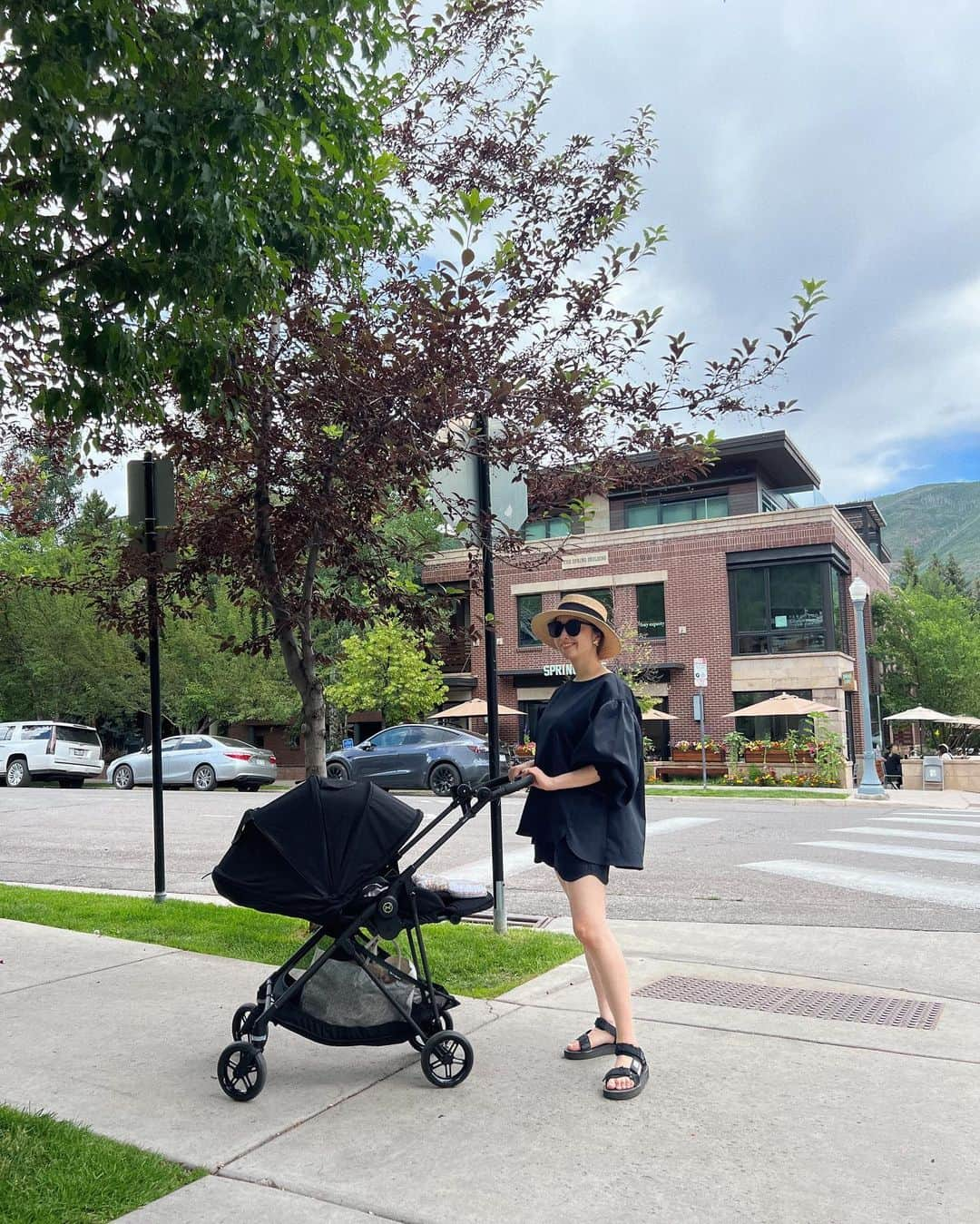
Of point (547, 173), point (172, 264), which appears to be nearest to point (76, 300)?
point (172, 264)

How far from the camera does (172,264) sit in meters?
5.03

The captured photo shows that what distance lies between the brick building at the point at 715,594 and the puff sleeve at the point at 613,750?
24.6m

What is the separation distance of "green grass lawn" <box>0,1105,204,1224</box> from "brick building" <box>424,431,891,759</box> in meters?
25.6

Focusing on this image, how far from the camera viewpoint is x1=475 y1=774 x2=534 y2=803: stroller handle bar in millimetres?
4305

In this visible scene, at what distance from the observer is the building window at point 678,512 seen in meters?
35.1

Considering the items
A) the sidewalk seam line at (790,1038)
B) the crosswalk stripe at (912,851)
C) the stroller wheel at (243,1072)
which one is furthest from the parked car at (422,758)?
the stroller wheel at (243,1072)

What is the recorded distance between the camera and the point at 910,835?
13.8m

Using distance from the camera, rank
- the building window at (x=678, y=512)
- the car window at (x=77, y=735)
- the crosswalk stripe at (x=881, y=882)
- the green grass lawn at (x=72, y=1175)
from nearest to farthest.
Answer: the green grass lawn at (x=72, y=1175)
the crosswalk stripe at (x=881, y=882)
the car window at (x=77, y=735)
the building window at (x=678, y=512)

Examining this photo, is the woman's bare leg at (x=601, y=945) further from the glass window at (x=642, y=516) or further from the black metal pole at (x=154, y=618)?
the glass window at (x=642, y=516)

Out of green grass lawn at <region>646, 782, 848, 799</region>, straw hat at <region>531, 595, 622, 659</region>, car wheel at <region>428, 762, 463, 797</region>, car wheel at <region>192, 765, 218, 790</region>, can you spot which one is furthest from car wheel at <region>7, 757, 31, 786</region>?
straw hat at <region>531, 595, 622, 659</region>

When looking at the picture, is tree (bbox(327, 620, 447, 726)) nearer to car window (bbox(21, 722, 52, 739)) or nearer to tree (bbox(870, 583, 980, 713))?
car window (bbox(21, 722, 52, 739))

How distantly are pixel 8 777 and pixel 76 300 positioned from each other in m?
26.6

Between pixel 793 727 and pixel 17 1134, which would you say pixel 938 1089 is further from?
pixel 793 727

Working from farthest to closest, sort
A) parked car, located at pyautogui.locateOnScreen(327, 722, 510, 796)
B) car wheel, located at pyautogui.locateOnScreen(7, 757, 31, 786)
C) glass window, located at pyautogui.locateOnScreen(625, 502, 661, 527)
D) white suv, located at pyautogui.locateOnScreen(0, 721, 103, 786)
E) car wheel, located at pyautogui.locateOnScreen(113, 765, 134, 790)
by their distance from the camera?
glass window, located at pyautogui.locateOnScreen(625, 502, 661, 527) → car wheel, located at pyautogui.locateOnScreen(7, 757, 31, 786) → white suv, located at pyautogui.locateOnScreen(0, 721, 103, 786) → car wheel, located at pyautogui.locateOnScreen(113, 765, 134, 790) → parked car, located at pyautogui.locateOnScreen(327, 722, 510, 796)
